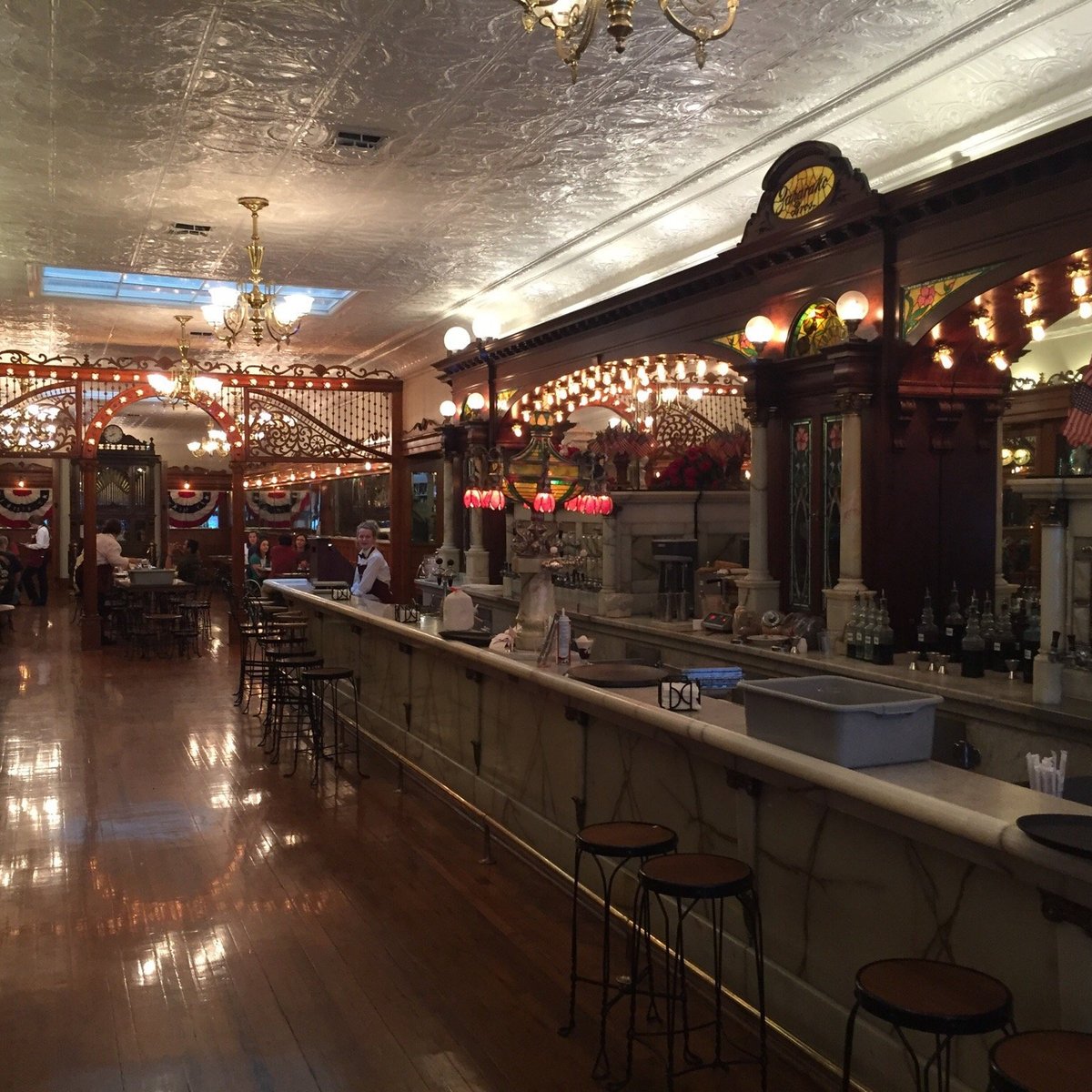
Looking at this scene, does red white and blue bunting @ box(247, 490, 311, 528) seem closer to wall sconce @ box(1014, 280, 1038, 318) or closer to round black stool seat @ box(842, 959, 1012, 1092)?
wall sconce @ box(1014, 280, 1038, 318)

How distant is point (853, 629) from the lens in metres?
5.77

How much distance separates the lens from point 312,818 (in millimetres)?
5980

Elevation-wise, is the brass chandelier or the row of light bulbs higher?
the brass chandelier

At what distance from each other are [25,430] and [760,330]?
9.87m

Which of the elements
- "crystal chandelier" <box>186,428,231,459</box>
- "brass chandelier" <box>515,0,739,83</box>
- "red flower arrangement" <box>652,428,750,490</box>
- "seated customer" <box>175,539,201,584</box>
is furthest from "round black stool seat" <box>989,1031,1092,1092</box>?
"seated customer" <box>175,539,201,584</box>

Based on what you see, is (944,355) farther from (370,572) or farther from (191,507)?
(191,507)

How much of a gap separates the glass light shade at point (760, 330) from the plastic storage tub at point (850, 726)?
3611mm

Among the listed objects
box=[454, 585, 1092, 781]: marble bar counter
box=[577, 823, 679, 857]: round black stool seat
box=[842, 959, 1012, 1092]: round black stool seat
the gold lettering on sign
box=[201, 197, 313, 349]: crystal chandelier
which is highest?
the gold lettering on sign

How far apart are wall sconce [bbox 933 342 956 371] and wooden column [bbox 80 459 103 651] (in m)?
10.4

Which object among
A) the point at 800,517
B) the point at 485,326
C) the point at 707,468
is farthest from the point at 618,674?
the point at 485,326

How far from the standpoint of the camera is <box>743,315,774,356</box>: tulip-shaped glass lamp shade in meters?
6.61

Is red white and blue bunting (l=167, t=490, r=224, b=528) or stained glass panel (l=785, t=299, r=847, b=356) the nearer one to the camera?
stained glass panel (l=785, t=299, r=847, b=356)

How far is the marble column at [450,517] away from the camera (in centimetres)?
1186

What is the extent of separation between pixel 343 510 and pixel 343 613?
33.5 ft
